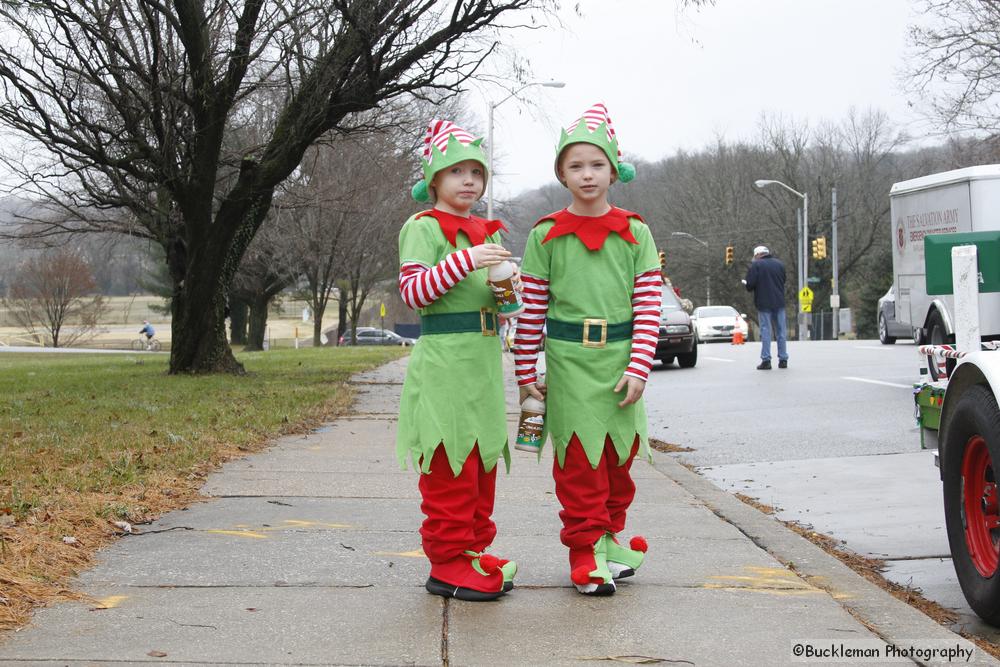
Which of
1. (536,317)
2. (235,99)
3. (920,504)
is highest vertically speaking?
(235,99)

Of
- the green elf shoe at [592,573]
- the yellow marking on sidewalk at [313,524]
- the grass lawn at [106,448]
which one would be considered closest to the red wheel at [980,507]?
the green elf shoe at [592,573]

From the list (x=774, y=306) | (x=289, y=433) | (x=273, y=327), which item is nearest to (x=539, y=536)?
(x=289, y=433)

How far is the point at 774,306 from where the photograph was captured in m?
17.9

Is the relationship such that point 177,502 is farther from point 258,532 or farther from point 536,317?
point 536,317

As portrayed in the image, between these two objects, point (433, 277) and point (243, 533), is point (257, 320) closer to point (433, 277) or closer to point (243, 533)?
point (243, 533)

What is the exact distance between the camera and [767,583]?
4.69 m

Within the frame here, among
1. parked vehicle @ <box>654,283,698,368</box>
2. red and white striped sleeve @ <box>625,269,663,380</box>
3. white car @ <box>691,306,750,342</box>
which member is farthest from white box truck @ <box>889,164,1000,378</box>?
white car @ <box>691,306,750,342</box>

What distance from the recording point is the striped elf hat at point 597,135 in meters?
4.58

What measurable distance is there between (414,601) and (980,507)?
6.98ft

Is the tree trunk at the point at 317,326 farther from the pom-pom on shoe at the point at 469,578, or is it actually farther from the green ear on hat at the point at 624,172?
the pom-pom on shoe at the point at 469,578

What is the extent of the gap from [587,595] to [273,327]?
87718 millimetres

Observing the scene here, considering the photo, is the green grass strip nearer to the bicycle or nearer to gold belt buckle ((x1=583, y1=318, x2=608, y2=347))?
gold belt buckle ((x1=583, y1=318, x2=608, y2=347))

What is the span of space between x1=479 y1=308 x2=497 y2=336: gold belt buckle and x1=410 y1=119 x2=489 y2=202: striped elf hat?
55 cm

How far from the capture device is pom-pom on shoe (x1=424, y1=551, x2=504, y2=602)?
433cm
